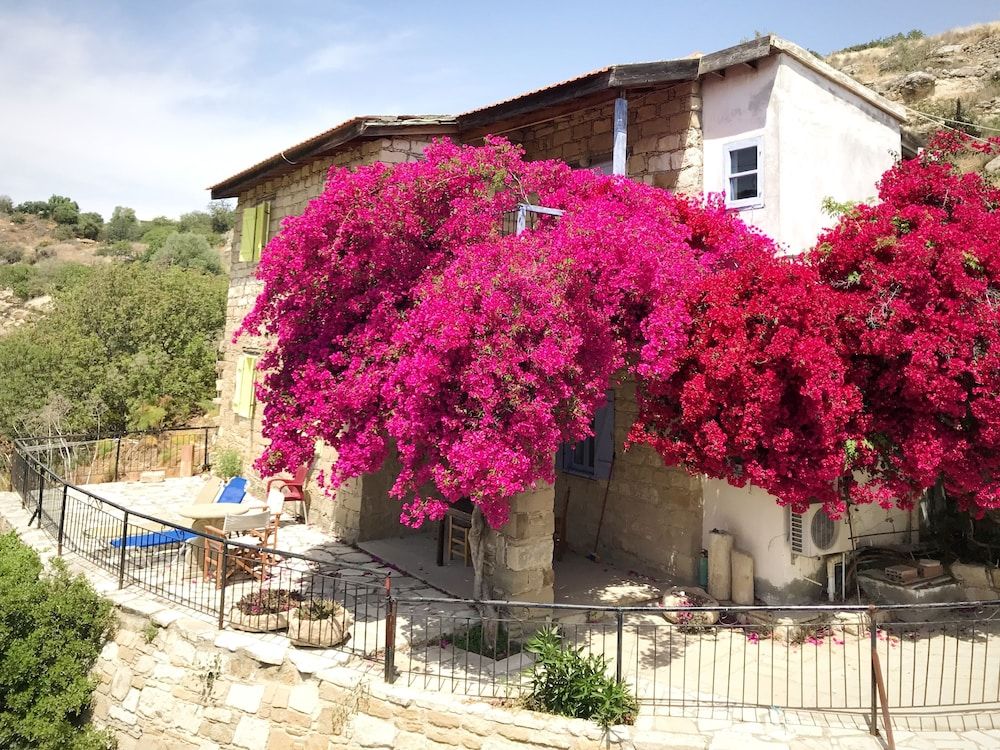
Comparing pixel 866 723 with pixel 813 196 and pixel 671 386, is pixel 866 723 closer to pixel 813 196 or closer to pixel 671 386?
pixel 671 386

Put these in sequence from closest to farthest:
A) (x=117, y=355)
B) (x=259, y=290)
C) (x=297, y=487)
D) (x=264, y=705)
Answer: (x=264, y=705) → (x=297, y=487) → (x=259, y=290) → (x=117, y=355)

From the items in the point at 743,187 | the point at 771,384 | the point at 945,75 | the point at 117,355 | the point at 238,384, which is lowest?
the point at 771,384

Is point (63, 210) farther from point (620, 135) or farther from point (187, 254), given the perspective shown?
point (620, 135)

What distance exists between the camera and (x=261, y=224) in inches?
540

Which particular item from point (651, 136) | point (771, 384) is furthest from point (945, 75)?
point (771, 384)

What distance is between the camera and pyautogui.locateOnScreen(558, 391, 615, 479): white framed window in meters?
10.2

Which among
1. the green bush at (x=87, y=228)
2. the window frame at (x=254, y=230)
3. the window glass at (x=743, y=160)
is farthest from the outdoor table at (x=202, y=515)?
the green bush at (x=87, y=228)

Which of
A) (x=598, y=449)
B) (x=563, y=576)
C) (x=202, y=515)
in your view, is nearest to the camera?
(x=202, y=515)

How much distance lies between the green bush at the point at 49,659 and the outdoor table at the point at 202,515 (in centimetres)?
122

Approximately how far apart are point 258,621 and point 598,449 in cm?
552

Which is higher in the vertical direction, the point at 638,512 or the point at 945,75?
the point at 945,75

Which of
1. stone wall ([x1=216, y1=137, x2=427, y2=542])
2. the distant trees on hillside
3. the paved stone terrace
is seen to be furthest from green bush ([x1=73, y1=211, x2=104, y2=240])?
the paved stone terrace

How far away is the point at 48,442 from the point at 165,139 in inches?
1054

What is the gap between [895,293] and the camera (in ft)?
21.9
